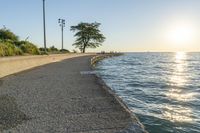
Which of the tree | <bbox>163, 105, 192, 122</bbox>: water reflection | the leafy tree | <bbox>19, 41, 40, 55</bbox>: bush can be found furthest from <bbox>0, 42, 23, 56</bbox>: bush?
the tree

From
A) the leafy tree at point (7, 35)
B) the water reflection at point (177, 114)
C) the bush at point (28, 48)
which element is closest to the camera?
the water reflection at point (177, 114)

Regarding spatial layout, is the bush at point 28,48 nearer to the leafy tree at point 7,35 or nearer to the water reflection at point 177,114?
the leafy tree at point 7,35

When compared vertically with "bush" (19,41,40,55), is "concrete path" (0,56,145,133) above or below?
below

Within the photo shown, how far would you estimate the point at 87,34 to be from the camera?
104 metres

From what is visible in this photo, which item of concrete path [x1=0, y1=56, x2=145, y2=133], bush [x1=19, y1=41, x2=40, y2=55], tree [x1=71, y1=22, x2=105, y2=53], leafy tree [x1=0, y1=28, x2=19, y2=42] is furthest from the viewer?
tree [x1=71, y1=22, x2=105, y2=53]

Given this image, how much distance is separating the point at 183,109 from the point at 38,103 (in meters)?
5.88

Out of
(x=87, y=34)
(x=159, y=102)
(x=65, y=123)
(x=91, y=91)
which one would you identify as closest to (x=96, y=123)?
(x=65, y=123)

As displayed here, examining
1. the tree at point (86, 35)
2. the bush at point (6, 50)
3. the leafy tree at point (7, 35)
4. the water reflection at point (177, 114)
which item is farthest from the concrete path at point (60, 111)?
the tree at point (86, 35)

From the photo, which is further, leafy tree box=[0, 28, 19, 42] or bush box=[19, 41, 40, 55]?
leafy tree box=[0, 28, 19, 42]

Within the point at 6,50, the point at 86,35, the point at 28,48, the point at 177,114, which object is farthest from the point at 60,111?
the point at 86,35

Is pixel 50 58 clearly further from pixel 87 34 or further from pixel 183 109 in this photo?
pixel 87 34

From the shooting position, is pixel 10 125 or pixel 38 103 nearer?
pixel 10 125

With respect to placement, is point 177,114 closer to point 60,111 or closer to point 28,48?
point 60,111

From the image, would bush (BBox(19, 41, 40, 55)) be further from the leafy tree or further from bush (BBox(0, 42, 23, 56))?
bush (BBox(0, 42, 23, 56))
